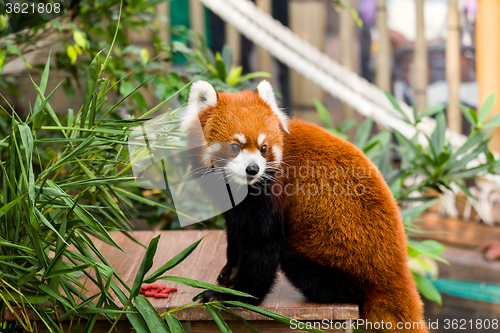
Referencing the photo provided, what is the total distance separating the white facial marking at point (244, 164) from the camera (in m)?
1.36

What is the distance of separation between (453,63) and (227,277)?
2.31 m

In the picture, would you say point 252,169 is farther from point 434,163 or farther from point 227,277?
point 434,163

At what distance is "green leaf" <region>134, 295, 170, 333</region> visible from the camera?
131cm

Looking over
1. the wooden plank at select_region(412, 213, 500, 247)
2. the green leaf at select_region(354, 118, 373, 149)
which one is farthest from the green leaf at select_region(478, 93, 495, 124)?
the wooden plank at select_region(412, 213, 500, 247)

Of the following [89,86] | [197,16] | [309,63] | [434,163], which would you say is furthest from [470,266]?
[89,86]

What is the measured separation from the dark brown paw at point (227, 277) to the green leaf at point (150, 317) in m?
0.35

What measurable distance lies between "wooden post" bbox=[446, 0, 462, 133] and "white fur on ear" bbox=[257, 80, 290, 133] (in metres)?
1.95

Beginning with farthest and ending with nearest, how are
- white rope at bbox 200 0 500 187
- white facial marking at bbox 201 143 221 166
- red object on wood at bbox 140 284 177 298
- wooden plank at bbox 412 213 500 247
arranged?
wooden plank at bbox 412 213 500 247 → white rope at bbox 200 0 500 187 → red object on wood at bbox 140 284 177 298 → white facial marking at bbox 201 143 221 166

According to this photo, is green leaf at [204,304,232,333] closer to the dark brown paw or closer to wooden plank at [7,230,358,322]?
wooden plank at [7,230,358,322]

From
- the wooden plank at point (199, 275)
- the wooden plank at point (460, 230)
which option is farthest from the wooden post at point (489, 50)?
the wooden plank at point (199, 275)

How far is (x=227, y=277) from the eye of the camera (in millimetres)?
1651

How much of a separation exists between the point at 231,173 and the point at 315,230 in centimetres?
34

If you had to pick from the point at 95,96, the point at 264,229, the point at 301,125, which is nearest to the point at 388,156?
the point at 301,125

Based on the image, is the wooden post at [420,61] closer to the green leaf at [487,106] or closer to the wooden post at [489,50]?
the wooden post at [489,50]
